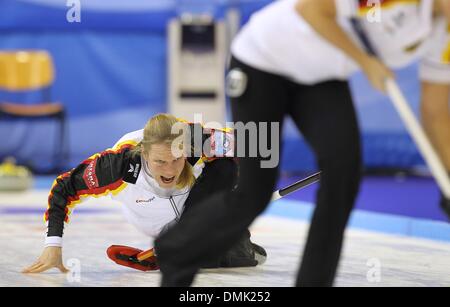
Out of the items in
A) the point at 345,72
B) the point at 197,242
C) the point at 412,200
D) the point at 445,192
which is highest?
the point at 345,72

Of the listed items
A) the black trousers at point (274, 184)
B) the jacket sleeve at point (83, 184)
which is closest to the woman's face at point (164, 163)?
the jacket sleeve at point (83, 184)

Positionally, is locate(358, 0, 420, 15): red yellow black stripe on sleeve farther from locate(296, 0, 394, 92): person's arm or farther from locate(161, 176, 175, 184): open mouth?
locate(161, 176, 175, 184): open mouth

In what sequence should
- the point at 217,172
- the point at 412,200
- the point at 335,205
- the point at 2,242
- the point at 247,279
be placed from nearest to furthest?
the point at 335,205
the point at 247,279
the point at 217,172
the point at 2,242
the point at 412,200

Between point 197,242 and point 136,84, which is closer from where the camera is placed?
point 197,242

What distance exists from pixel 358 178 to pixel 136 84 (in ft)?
25.2

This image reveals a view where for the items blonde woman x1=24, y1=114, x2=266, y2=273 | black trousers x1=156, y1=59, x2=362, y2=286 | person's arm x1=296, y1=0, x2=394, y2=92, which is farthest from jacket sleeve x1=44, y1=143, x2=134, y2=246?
person's arm x1=296, y1=0, x2=394, y2=92

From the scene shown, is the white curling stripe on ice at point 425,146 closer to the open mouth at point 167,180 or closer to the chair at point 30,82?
the open mouth at point 167,180

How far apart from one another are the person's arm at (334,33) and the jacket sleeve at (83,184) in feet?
4.20

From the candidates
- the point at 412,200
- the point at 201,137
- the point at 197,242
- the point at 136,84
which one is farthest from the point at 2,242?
the point at 136,84

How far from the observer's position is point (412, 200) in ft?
22.1

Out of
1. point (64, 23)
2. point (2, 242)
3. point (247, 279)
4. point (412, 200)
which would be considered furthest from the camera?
point (64, 23)

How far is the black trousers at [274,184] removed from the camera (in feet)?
7.24

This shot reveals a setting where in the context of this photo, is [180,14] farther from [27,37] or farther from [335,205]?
[335,205]

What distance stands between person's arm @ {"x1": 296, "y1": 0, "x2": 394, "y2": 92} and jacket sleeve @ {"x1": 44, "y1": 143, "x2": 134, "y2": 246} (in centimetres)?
128
